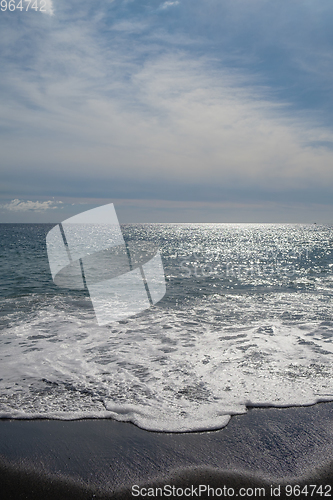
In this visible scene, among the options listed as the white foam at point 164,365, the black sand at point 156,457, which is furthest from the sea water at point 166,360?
the black sand at point 156,457

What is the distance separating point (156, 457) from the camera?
3.98 m

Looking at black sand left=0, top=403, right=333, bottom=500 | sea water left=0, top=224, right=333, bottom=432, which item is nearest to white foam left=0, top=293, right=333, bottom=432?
sea water left=0, top=224, right=333, bottom=432

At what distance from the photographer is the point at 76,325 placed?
1054 cm

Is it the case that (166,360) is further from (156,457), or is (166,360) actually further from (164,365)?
(156,457)

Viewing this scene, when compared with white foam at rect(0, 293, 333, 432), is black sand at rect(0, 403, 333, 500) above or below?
above

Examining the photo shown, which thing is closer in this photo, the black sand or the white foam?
the black sand

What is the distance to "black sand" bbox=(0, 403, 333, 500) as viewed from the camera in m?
3.54

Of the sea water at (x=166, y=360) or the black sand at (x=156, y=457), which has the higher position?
the black sand at (x=156, y=457)

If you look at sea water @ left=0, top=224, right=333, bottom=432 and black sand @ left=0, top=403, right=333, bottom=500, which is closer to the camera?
black sand @ left=0, top=403, right=333, bottom=500

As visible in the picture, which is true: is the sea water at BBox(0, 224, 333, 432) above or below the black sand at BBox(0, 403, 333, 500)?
below

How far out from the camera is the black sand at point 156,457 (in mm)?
3539

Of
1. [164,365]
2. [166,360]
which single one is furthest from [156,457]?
[166,360]

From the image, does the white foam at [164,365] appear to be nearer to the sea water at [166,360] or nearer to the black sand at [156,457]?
the sea water at [166,360]

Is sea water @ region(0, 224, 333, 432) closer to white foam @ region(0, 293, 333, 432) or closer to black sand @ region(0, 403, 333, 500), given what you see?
white foam @ region(0, 293, 333, 432)
